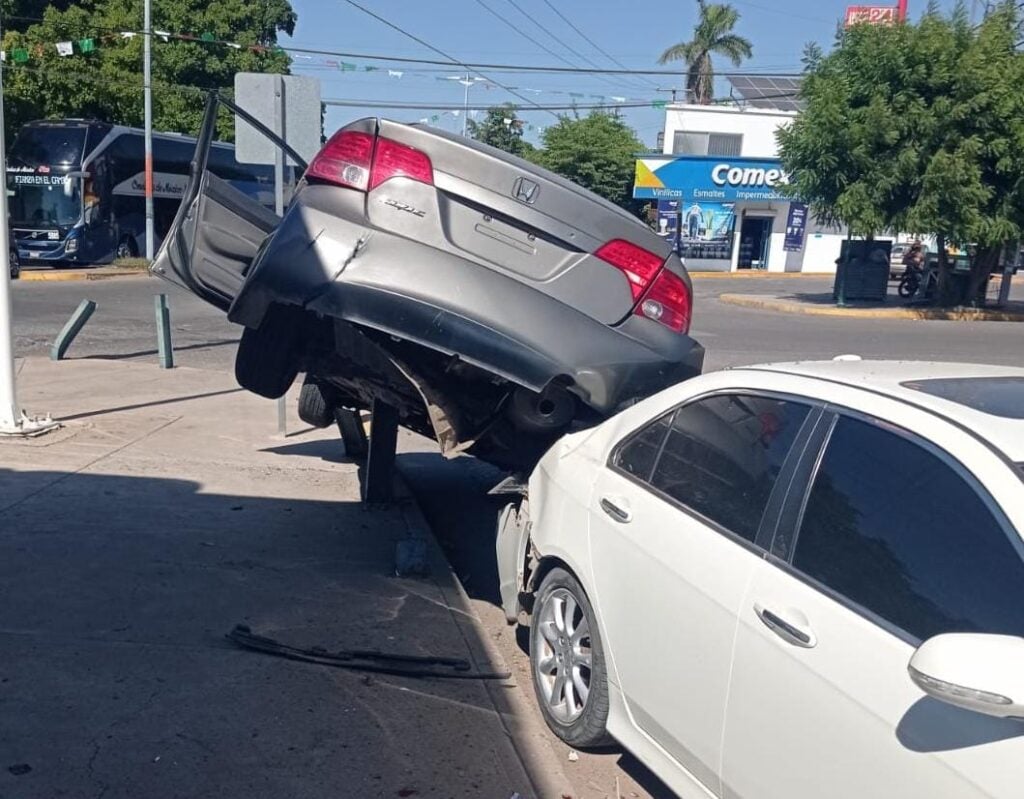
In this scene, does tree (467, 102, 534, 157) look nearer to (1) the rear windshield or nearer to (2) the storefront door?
(2) the storefront door

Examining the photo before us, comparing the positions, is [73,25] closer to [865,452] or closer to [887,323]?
[887,323]

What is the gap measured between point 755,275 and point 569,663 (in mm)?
41620

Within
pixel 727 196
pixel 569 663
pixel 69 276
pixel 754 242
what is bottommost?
pixel 69 276

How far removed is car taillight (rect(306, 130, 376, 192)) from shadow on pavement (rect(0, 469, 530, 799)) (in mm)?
2019

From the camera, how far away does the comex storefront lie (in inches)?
1757

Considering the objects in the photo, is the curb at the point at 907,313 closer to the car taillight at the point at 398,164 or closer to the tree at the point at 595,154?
the car taillight at the point at 398,164

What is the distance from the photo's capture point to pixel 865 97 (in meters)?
25.2

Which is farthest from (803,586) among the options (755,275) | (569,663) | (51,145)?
(755,275)

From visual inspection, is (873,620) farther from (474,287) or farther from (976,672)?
(474,287)

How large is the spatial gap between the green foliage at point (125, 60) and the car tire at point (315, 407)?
84.3 ft

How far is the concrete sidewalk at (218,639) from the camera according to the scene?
12.5ft

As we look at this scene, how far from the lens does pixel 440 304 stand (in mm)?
4727

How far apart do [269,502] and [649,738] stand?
4079 millimetres

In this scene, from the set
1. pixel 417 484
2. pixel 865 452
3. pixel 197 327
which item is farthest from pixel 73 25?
pixel 865 452
